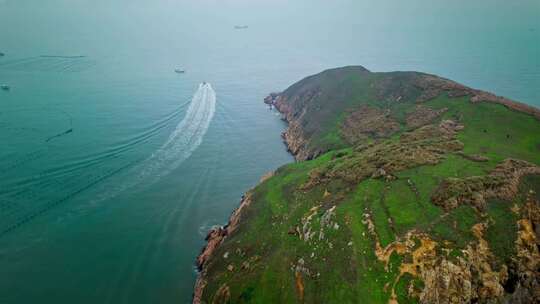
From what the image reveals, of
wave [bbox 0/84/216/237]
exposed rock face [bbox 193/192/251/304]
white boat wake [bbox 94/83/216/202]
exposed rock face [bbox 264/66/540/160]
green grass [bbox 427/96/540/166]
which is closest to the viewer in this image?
exposed rock face [bbox 193/192/251/304]

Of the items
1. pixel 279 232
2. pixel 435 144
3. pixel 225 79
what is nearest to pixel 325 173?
pixel 279 232

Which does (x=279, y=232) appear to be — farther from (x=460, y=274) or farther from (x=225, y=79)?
(x=225, y=79)

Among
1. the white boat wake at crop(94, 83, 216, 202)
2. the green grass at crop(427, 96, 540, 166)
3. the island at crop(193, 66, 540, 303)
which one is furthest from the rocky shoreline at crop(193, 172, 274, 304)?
the green grass at crop(427, 96, 540, 166)

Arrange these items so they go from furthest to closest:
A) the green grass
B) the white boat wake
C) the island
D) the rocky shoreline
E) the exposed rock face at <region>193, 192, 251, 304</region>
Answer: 1. the white boat wake
2. the green grass
3. the rocky shoreline
4. the exposed rock face at <region>193, 192, 251, 304</region>
5. the island

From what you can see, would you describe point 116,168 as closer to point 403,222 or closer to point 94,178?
point 94,178

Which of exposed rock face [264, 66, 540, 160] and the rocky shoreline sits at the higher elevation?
exposed rock face [264, 66, 540, 160]

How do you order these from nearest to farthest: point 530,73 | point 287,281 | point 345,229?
point 287,281 < point 345,229 < point 530,73

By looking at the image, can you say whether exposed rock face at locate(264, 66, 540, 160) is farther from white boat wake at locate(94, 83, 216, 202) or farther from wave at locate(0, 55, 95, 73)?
wave at locate(0, 55, 95, 73)

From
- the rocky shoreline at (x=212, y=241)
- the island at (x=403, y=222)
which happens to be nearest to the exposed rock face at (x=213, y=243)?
the rocky shoreline at (x=212, y=241)

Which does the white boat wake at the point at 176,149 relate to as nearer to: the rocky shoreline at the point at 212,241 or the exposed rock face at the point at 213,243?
the rocky shoreline at the point at 212,241
